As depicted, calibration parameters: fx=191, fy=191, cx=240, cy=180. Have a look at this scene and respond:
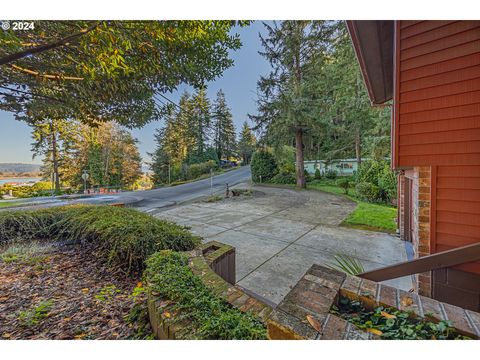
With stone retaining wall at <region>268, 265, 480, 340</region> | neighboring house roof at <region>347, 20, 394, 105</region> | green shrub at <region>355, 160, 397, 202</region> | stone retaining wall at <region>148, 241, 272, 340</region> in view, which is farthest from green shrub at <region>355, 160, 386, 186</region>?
stone retaining wall at <region>148, 241, 272, 340</region>

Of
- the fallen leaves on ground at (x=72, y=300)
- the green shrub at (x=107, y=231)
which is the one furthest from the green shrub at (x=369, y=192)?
the fallen leaves on ground at (x=72, y=300)

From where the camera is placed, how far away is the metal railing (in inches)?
59.0

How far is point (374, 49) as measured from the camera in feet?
7.72

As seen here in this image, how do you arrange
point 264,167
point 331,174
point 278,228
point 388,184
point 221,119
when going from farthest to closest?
point 331,174, point 264,167, point 388,184, point 221,119, point 278,228

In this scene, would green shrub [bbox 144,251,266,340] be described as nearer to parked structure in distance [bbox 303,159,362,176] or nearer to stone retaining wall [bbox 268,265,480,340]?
stone retaining wall [bbox 268,265,480,340]

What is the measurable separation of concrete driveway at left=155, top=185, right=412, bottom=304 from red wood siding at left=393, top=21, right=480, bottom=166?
1.69 metres

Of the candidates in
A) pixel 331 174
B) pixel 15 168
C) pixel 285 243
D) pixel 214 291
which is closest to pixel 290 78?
pixel 331 174

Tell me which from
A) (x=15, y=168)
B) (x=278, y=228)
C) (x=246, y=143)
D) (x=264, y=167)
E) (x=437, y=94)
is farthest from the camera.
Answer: (x=246, y=143)

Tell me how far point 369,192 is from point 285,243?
20.6ft

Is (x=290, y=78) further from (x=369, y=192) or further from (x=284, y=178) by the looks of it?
(x=369, y=192)

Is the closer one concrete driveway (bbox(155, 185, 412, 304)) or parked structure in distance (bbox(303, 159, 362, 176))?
concrete driveway (bbox(155, 185, 412, 304))

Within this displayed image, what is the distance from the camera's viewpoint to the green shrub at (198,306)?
37.4 inches
